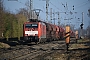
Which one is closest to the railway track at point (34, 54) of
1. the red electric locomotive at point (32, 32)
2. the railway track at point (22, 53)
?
the railway track at point (22, 53)

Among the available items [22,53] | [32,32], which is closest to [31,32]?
[32,32]

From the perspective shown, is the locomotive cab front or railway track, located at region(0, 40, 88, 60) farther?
the locomotive cab front

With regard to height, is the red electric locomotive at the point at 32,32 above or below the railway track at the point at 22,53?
above

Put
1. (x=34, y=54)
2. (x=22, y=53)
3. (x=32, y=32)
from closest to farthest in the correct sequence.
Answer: (x=34, y=54) → (x=22, y=53) → (x=32, y=32)

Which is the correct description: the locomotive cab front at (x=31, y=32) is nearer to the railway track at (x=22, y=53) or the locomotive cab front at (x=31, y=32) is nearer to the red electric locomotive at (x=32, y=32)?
the red electric locomotive at (x=32, y=32)

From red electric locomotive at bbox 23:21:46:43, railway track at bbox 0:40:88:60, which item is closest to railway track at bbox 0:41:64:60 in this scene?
railway track at bbox 0:40:88:60

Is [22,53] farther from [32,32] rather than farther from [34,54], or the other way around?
[32,32]

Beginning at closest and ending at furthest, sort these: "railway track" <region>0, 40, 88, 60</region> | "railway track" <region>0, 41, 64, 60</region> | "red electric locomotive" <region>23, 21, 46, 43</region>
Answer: "railway track" <region>0, 40, 88, 60</region> → "railway track" <region>0, 41, 64, 60</region> → "red electric locomotive" <region>23, 21, 46, 43</region>

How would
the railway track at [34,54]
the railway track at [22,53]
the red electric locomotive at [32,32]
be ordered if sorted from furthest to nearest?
the red electric locomotive at [32,32]
the railway track at [22,53]
the railway track at [34,54]

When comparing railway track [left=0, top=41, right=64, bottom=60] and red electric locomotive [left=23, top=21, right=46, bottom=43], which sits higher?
red electric locomotive [left=23, top=21, right=46, bottom=43]

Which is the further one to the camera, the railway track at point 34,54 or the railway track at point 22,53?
the railway track at point 22,53

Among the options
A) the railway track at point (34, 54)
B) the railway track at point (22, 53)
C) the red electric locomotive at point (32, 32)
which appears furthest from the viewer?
the red electric locomotive at point (32, 32)

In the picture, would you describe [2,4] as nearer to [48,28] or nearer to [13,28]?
[13,28]

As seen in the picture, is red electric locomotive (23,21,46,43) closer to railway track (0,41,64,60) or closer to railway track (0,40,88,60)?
railway track (0,41,64,60)
